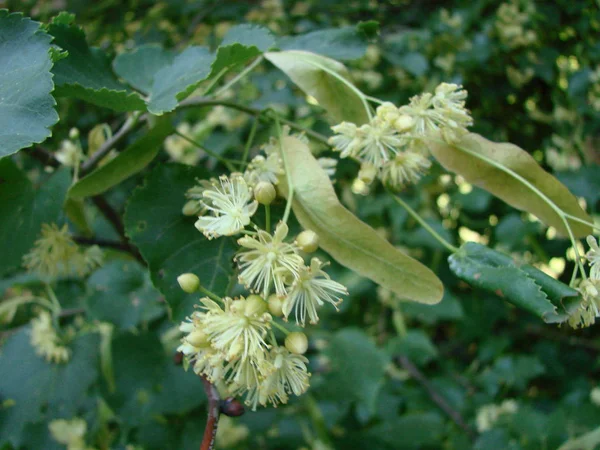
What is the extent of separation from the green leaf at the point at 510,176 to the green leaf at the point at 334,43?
252 mm

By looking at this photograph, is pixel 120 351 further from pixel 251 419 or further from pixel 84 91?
pixel 84 91

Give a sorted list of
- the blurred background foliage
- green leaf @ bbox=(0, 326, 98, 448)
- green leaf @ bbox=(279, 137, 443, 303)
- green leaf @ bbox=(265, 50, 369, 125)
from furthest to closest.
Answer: the blurred background foliage, green leaf @ bbox=(0, 326, 98, 448), green leaf @ bbox=(265, 50, 369, 125), green leaf @ bbox=(279, 137, 443, 303)

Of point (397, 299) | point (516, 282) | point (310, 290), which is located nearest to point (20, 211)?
point (310, 290)

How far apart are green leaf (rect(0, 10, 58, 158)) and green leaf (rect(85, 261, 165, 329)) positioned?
0.68 metres

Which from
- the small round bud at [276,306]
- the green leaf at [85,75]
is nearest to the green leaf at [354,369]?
the small round bud at [276,306]

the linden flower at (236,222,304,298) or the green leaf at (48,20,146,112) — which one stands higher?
the green leaf at (48,20,146,112)

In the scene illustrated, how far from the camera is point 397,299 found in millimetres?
1839

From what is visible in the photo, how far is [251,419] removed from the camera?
4.61ft

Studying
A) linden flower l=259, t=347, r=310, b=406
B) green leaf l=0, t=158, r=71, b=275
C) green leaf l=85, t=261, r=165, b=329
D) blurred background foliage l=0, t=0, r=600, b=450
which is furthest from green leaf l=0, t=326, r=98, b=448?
linden flower l=259, t=347, r=310, b=406

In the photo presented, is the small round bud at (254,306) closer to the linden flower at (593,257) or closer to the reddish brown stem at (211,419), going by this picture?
the reddish brown stem at (211,419)

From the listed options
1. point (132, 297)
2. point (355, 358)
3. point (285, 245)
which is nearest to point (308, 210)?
point (285, 245)

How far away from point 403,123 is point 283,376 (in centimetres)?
35

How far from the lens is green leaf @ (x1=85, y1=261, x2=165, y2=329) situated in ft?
3.92

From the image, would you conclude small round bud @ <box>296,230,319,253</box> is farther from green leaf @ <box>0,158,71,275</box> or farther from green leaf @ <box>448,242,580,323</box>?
green leaf @ <box>0,158,71,275</box>
